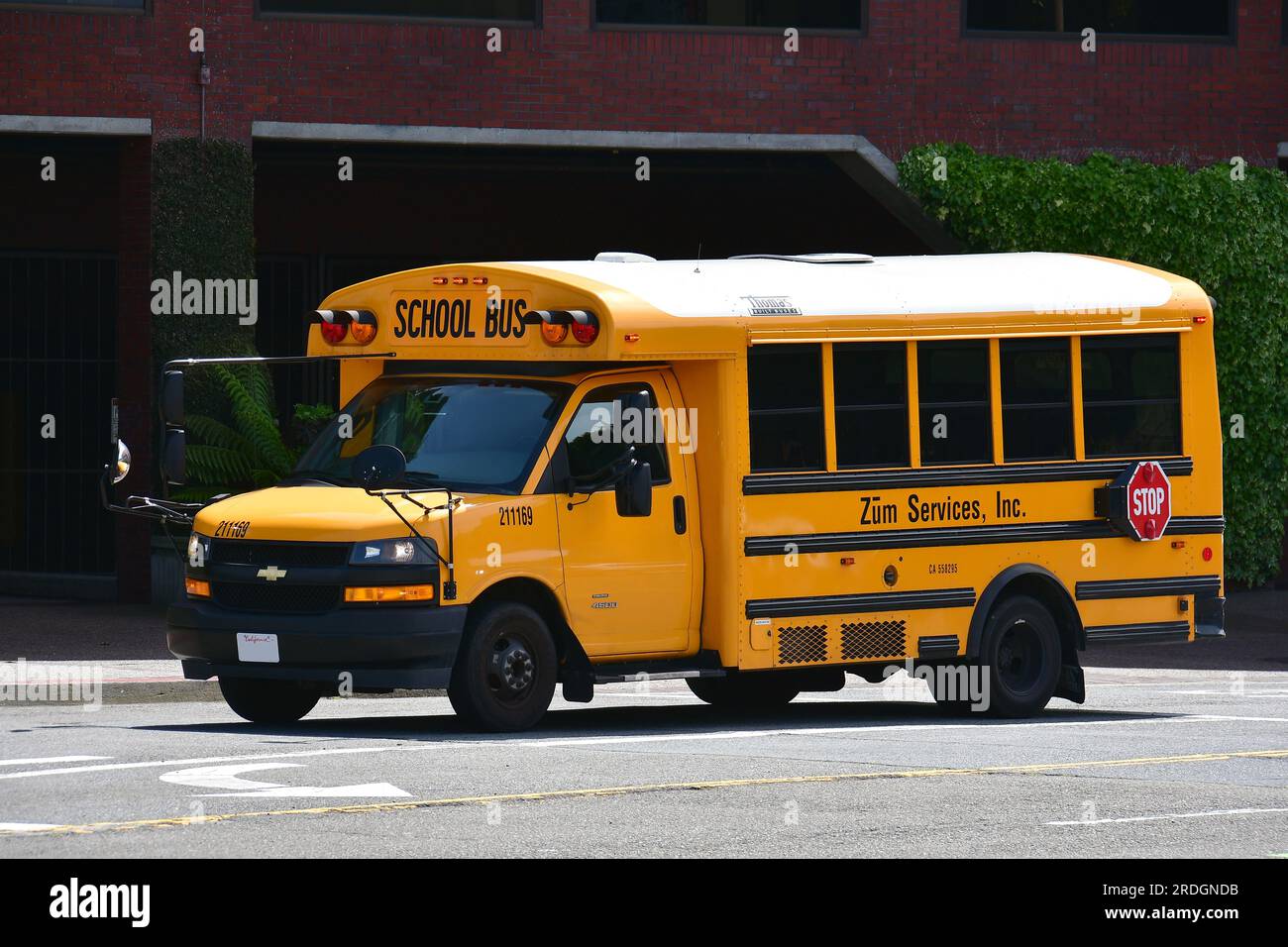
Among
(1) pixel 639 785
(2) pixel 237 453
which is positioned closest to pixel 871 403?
(1) pixel 639 785

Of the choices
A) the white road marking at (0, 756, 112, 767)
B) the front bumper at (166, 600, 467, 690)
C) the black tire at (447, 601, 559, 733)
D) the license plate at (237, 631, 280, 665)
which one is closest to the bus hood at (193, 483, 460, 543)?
the front bumper at (166, 600, 467, 690)

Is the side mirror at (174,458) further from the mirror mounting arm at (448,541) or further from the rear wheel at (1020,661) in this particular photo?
the rear wheel at (1020,661)

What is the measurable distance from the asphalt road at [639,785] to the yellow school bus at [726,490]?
479 millimetres

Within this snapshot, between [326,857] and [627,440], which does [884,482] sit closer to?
[627,440]

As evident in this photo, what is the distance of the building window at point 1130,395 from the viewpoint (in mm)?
15758

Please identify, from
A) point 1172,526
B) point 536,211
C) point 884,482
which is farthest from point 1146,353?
point 536,211

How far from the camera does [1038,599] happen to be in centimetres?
1566

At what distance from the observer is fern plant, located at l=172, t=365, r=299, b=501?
21828mm

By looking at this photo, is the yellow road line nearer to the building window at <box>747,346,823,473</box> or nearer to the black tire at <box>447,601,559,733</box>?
the black tire at <box>447,601,559,733</box>

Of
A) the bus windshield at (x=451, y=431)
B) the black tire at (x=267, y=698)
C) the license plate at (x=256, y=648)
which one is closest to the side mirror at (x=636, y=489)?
the bus windshield at (x=451, y=431)

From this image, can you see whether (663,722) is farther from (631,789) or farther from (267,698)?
(631,789)

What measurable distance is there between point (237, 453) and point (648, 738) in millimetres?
9220

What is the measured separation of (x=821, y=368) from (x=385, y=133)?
10.1 m

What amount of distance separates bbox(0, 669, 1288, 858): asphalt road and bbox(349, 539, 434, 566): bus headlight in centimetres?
98
